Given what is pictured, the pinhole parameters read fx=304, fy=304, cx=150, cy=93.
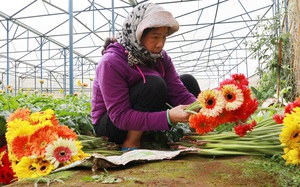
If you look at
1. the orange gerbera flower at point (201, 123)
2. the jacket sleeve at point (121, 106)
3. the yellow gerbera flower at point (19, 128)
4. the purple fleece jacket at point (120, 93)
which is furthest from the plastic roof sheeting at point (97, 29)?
the orange gerbera flower at point (201, 123)

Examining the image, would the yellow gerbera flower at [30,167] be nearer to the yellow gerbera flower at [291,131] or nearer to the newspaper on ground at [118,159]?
the newspaper on ground at [118,159]

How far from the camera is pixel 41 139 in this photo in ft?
3.63

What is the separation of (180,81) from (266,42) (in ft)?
8.25

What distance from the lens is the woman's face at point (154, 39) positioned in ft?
4.93

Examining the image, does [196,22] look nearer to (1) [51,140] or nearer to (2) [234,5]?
(2) [234,5]

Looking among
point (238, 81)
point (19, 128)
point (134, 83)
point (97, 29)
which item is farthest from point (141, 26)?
point (97, 29)

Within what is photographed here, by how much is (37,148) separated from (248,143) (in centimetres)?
78

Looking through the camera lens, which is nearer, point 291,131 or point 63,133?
point 291,131

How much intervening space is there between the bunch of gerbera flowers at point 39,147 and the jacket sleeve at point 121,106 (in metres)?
0.33

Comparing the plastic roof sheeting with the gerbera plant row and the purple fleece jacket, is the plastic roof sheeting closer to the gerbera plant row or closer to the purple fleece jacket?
the purple fleece jacket

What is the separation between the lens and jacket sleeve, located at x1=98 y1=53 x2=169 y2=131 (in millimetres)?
1430

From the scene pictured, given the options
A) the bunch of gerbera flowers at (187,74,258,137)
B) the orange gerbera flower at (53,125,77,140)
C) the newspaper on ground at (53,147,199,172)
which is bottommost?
the newspaper on ground at (53,147,199,172)

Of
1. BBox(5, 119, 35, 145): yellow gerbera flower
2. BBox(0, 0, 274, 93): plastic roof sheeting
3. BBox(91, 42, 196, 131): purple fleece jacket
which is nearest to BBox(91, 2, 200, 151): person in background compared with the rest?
BBox(91, 42, 196, 131): purple fleece jacket

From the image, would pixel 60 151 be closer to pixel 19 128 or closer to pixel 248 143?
pixel 19 128
